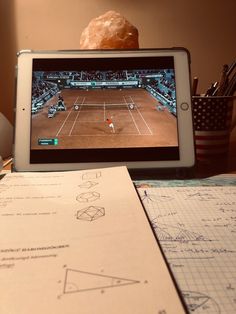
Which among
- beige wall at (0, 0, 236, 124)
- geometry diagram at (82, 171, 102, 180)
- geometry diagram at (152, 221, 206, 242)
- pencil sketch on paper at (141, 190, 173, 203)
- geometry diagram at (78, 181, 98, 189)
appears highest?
beige wall at (0, 0, 236, 124)

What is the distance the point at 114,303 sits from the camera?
220 mm

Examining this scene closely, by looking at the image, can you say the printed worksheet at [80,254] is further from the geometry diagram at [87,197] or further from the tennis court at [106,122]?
the tennis court at [106,122]

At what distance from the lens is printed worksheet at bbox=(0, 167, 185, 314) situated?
0.22m

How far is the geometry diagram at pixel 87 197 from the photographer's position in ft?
1.37

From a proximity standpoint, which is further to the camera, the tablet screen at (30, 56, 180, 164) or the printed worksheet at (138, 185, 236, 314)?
the tablet screen at (30, 56, 180, 164)

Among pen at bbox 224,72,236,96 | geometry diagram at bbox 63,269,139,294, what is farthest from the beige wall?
geometry diagram at bbox 63,269,139,294

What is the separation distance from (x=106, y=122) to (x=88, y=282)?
364mm

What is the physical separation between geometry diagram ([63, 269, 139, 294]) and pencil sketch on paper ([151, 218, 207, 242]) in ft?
0.32

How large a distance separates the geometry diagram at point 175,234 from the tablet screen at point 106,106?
21cm

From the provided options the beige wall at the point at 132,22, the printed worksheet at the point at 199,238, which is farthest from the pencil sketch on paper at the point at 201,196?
the beige wall at the point at 132,22

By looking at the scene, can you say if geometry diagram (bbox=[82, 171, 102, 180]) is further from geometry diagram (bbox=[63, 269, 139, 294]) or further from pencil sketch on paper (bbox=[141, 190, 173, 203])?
geometry diagram (bbox=[63, 269, 139, 294])

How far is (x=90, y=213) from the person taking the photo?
1.23ft

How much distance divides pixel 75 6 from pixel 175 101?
1.63 feet

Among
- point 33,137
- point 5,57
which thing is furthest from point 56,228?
point 5,57
